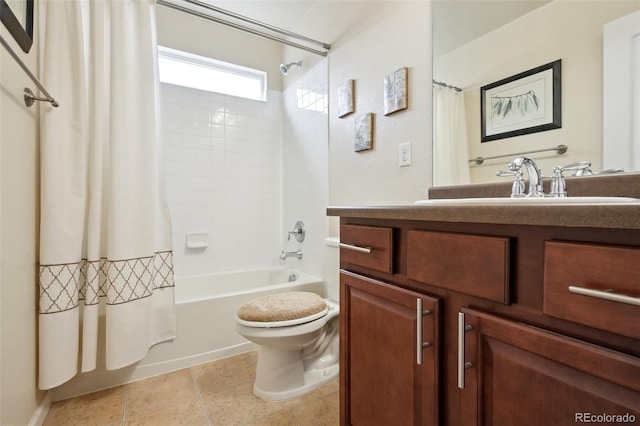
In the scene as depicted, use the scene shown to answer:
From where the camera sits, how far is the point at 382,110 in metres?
1.65

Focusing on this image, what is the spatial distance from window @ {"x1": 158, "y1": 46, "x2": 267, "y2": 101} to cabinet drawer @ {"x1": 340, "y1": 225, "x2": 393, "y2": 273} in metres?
2.11

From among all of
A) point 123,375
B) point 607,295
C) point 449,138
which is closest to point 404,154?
point 449,138

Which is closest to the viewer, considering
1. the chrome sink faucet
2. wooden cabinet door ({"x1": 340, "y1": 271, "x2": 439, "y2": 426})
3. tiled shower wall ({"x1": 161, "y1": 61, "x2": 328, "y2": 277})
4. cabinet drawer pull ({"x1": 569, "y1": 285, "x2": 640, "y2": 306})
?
cabinet drawer pull ({"x1": 569, "y1": 285, "x2": 640, "y2": 306})

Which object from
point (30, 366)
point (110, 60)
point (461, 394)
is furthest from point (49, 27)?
point (461, 394)

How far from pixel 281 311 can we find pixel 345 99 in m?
1.31

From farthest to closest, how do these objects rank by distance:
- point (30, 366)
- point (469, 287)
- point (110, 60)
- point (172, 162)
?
point (172, 162), point (110, 60), point (30, 366), point (469, 287)

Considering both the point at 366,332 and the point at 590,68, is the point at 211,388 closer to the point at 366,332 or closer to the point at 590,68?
the point at 366,332

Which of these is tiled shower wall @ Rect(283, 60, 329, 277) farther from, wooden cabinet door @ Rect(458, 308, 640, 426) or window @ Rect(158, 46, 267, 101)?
wooden cabinet door @ Rect(458, 308, 640, 426)

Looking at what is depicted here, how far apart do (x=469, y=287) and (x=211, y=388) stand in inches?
57.9

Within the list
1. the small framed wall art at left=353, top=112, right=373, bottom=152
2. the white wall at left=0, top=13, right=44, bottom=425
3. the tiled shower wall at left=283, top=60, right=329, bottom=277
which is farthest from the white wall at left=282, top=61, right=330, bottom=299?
the white wall at left=0, top=13, right=44, bottom=425

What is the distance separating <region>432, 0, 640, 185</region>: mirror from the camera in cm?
91

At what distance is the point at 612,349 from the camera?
428 millimetres

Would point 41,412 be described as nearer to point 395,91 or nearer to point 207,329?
point 207,329

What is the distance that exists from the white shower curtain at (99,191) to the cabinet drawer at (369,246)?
1074mm
